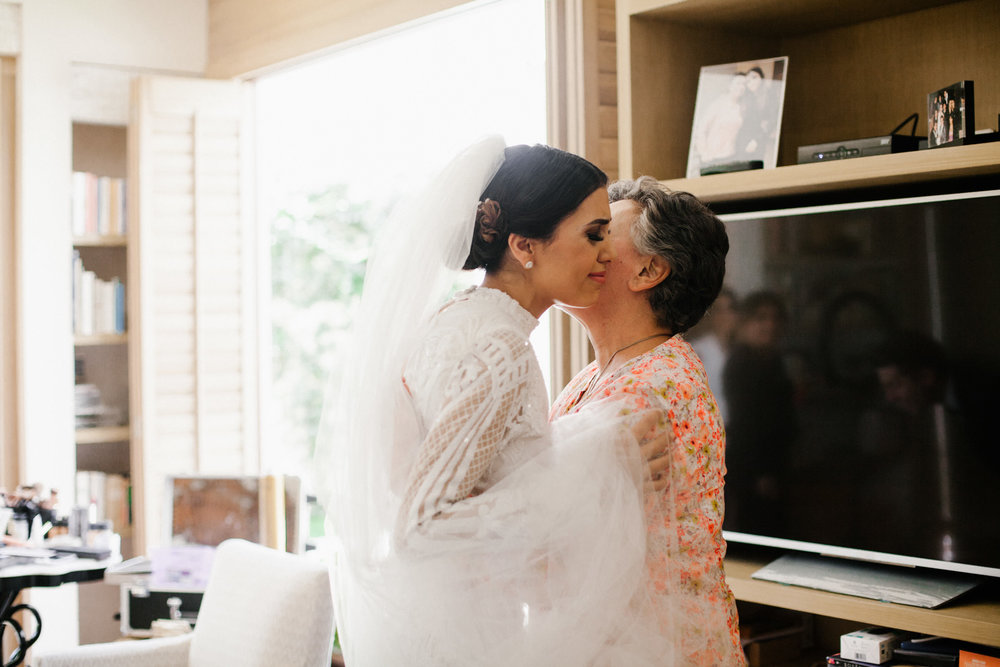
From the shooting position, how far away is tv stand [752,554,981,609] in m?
1.99

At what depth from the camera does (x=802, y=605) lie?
2.12 meters

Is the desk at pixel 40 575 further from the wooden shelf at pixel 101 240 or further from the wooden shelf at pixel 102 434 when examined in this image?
the wooden shelf at pixel 101 240

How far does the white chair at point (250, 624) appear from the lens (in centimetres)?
246

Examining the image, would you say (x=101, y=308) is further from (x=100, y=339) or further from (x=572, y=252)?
(x=572, y=252)

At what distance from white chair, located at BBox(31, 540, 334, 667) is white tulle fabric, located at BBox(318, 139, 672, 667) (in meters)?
1.12

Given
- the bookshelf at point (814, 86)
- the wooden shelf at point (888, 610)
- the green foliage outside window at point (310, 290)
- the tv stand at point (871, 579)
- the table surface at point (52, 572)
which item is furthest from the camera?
the green foliage outside window at point (310, 290)

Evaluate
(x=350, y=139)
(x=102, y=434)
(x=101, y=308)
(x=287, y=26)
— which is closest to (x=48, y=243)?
(x=101, y=308)

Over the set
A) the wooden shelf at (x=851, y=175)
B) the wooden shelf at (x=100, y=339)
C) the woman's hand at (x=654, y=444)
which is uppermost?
the wooden shelf at (x=851, y=175)

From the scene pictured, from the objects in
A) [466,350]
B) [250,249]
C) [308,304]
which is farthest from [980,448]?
[308,304]

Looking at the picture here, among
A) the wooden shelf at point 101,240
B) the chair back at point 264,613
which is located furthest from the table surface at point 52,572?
the wooden shelf at point 101,240

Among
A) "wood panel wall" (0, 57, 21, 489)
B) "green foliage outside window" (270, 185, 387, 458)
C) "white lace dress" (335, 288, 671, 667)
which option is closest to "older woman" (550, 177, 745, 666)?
"white lace dress" (335, 288, 671, 667)

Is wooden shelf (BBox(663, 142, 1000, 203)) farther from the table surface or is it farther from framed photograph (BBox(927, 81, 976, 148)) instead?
the table surface

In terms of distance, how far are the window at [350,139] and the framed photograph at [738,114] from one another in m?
0.61

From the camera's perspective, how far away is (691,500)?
5.14 ft
